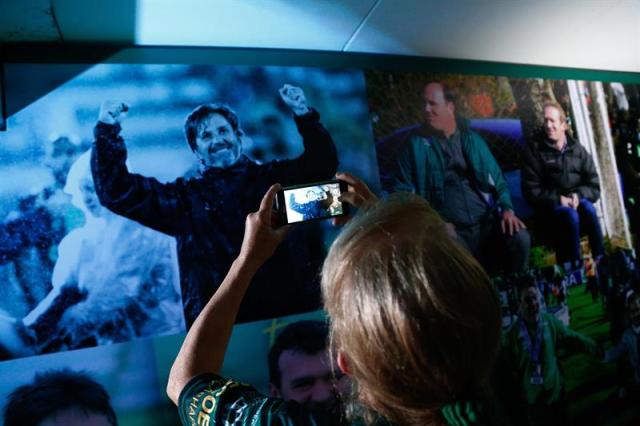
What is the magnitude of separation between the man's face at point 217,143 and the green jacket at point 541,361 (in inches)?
61.9

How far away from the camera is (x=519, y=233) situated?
2.31 metres

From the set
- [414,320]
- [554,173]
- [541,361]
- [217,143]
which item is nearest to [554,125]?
[554,173]

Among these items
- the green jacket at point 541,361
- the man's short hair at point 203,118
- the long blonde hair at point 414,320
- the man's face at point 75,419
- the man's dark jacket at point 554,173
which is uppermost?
the man's short hair at point 203,118

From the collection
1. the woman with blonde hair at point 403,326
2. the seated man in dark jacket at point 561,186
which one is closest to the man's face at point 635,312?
the seated man in dark jacket at point 561,186

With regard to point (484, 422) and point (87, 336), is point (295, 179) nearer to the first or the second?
point (87, 336)

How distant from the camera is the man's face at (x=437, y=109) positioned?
7.14 feet

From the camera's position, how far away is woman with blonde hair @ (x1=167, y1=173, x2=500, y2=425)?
1.92 ft

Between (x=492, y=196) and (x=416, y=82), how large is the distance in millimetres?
689

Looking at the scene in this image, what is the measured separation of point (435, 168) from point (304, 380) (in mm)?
1136

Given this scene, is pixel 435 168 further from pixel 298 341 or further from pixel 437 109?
pixel 298 341

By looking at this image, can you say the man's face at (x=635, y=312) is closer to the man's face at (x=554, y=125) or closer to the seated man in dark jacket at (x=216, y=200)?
the man's face at (x=554, y=125)

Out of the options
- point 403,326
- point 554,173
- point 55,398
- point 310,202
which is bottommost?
point 55,398

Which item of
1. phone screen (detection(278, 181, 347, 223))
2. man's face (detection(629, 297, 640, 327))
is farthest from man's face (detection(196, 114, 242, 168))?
man's face (detection(629, 297, 640, 327))

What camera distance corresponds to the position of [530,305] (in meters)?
2.27
